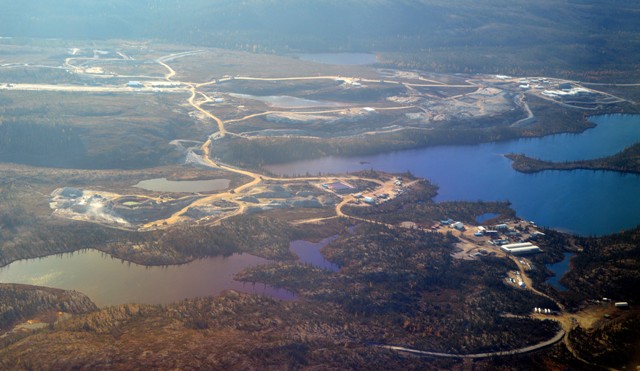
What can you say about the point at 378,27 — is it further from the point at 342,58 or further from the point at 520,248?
the point at 520,248

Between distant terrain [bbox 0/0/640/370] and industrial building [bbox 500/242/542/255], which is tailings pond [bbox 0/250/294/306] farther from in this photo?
industrial building [bbox 500/242/542/255]

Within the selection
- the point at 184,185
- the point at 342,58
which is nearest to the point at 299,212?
the point at 184,185

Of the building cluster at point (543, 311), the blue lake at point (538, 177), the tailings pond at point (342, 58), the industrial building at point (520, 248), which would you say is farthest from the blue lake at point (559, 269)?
the tailings pond at point (342, 58)

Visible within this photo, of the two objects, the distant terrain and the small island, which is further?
the small island

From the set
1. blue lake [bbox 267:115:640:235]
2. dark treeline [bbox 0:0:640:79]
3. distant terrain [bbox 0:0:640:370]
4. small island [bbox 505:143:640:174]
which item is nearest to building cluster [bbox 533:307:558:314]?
distant terrain [bbox 0:0:640:370]

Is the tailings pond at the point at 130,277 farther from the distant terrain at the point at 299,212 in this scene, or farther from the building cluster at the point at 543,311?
the building cluster at the point at 543,311

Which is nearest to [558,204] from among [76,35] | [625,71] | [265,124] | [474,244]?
[474,244]
